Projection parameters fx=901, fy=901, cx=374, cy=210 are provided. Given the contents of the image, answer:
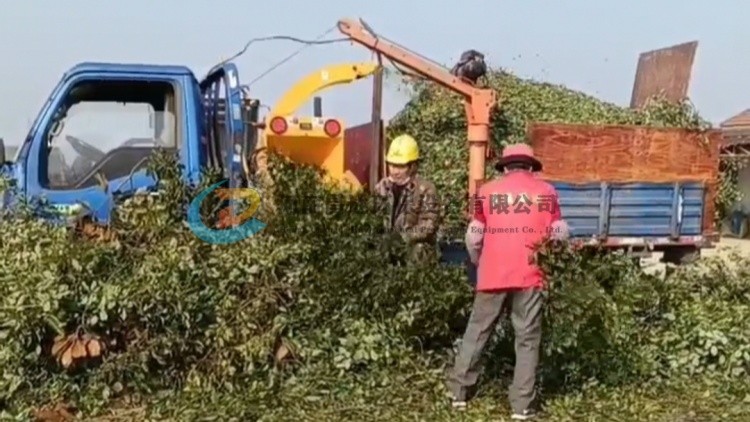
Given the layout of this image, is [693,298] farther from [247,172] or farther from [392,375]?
[247,172]

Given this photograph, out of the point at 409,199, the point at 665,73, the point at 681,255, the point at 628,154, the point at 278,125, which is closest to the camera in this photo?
the point at 409,199

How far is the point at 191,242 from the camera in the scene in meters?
6.12

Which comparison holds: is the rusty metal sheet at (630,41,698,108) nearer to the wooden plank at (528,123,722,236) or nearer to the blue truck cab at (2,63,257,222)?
the wooden plank at (528,123,722,236)

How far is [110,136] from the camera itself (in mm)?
6867

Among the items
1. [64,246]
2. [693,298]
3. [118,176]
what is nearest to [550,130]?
[693,298]

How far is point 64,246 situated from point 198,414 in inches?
56.4

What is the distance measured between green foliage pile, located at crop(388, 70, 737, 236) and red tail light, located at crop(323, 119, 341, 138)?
133 centimetres

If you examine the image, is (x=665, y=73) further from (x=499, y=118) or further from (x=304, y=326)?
(x=304, y=326)

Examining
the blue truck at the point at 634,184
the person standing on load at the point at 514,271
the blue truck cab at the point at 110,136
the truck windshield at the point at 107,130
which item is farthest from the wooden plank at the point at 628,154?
the truck windshield at the point at 107,130

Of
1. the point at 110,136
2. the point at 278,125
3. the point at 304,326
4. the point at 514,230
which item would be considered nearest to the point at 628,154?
the point at 514,230

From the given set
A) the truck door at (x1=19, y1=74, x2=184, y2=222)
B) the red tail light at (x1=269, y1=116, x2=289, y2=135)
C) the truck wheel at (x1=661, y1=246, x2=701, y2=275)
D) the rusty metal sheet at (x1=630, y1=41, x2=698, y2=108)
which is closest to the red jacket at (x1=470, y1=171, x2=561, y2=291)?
the red tail light at (x1=269, y1=116, x2=289, y2=135)

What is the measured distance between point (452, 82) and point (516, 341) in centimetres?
298

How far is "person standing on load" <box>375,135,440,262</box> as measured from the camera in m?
6.68

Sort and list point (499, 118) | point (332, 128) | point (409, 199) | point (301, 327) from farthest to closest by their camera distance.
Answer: point (499, 118), point (332, 128), point (409, 199), point (301, 327)
